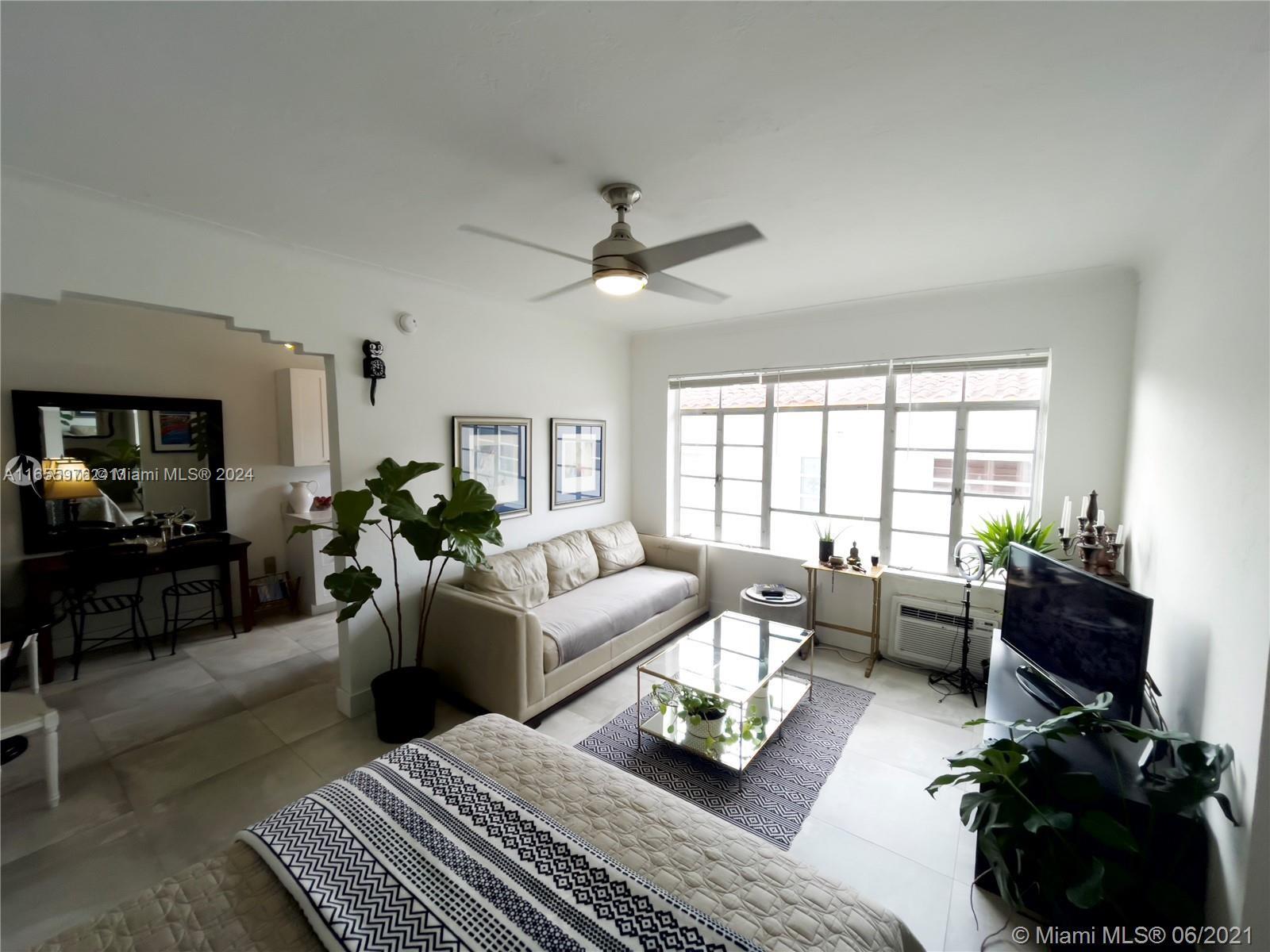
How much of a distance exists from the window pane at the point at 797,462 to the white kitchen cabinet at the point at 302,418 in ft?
12.9

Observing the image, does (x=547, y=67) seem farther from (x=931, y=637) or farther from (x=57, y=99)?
(x=931, y=637)

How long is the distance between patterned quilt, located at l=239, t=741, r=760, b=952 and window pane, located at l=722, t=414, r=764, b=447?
3.43 metres

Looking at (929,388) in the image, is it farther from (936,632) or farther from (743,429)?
(936,632)

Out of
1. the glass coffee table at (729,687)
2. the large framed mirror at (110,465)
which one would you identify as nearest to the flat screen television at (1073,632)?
the glass coffee table at (729,687)

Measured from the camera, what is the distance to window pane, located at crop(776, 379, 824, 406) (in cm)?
402

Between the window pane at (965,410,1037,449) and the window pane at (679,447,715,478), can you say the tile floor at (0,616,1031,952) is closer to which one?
the window pane at (965,410,1037,449)

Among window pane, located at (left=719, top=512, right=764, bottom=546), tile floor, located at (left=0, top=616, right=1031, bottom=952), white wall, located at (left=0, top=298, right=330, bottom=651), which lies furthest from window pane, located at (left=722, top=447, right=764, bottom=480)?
white wall, located at (left=0, top=298, right=330, bottom=651)

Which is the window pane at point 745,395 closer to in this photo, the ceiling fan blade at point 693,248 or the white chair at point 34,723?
the ceiling fan blade at point 693,248

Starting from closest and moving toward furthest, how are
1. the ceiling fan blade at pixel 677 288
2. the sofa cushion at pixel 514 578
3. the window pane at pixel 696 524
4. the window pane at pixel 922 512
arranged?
the ceiling fan blade at pixel 677 288 < the sofa cushion at pixel 514 578 < the window pane at pixel 922 512 < the window pane at pixel 696 524

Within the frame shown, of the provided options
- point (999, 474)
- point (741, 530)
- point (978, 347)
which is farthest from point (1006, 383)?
point (741, 530)

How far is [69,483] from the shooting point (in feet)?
11.7

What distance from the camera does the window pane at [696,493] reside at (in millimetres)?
4656

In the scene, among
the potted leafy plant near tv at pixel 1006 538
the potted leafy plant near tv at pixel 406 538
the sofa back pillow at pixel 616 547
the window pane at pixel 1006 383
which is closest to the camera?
the potted leafy plant near tv at pixel 406 538

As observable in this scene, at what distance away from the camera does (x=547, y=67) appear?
4.28ft
